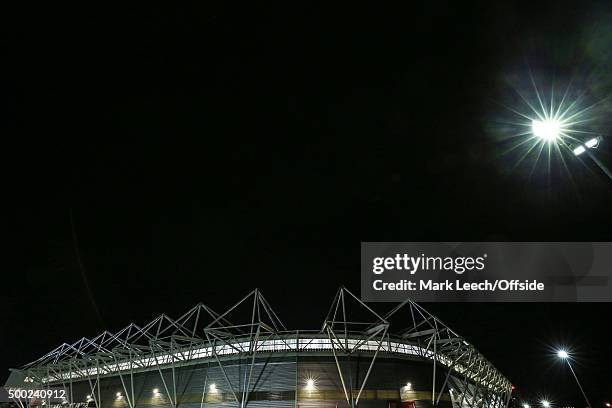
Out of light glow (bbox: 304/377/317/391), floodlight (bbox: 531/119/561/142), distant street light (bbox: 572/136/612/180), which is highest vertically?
floodlight (bbox: 531/119/561/142)

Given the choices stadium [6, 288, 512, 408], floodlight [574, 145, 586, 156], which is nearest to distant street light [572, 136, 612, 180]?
floodlight [574, 145, 586, 156]

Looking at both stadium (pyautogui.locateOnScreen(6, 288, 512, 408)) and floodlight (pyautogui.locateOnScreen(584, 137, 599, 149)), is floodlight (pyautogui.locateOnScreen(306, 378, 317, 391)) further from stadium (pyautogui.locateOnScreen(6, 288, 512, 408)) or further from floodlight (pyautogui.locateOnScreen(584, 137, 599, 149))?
floodlight (pyautogui.locateOnScreen(584, 137, 599, 149))

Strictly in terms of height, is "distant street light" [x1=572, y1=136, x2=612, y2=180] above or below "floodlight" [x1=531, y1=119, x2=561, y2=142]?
below

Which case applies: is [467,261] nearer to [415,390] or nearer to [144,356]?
[415,390]

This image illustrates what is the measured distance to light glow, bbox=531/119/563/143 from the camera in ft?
30.1

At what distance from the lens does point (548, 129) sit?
30.4 feet

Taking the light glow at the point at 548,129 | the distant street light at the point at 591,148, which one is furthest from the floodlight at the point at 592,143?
the light glow at the point at 548,129

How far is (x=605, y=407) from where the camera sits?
10188cm

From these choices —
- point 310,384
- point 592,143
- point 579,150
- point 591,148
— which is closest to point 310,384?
point 310,384

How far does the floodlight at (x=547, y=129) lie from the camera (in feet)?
30.1

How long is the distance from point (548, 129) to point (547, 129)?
0.06 ft

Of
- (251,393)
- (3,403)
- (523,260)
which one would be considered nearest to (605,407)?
(251,393)

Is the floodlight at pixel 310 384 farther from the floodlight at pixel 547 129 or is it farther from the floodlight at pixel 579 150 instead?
the floodlight at pixel 579 150

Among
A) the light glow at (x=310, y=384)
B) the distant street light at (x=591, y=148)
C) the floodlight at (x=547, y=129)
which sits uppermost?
the floodlight at (x=547, y=129)
